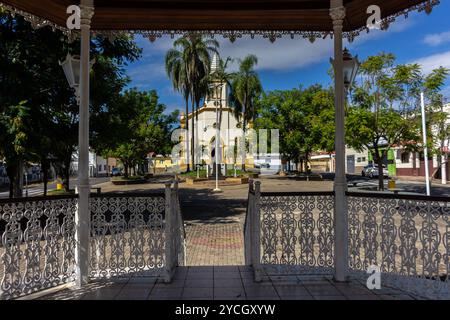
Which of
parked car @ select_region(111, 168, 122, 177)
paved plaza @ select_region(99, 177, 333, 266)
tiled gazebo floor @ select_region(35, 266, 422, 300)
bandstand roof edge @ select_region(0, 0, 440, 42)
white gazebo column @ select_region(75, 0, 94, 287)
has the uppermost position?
bandstand roof edge @ select_region(0, 0, 440, 42)

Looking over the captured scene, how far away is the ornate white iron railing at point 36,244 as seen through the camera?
3955mm

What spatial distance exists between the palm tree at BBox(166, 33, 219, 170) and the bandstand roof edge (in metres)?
28.2

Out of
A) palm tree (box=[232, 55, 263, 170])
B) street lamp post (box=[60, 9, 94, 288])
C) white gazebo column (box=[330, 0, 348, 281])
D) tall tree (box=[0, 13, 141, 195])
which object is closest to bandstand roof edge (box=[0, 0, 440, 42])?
white gazebo column (box=[330, 0, 348, 281])

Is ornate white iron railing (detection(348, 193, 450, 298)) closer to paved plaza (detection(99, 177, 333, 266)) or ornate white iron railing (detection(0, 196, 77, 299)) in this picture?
A: paved plaza (detection(99, 177, 333, 266))

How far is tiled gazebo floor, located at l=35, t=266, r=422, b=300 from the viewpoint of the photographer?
13.9ft

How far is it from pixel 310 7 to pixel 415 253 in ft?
12.4

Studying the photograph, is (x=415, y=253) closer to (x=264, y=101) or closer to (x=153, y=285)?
(x=153, y=285)

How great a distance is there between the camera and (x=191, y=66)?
34.2 m

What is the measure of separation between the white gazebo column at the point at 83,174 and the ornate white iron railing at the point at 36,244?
97 millimetres

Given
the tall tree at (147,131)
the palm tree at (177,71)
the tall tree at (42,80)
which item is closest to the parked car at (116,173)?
the tall tree at (147,131)

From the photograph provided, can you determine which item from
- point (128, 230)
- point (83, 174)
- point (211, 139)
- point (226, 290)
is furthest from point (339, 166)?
point (211, 139)

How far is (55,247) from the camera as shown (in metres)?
4.50

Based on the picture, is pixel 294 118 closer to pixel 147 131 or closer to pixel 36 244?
pixel 147 131
